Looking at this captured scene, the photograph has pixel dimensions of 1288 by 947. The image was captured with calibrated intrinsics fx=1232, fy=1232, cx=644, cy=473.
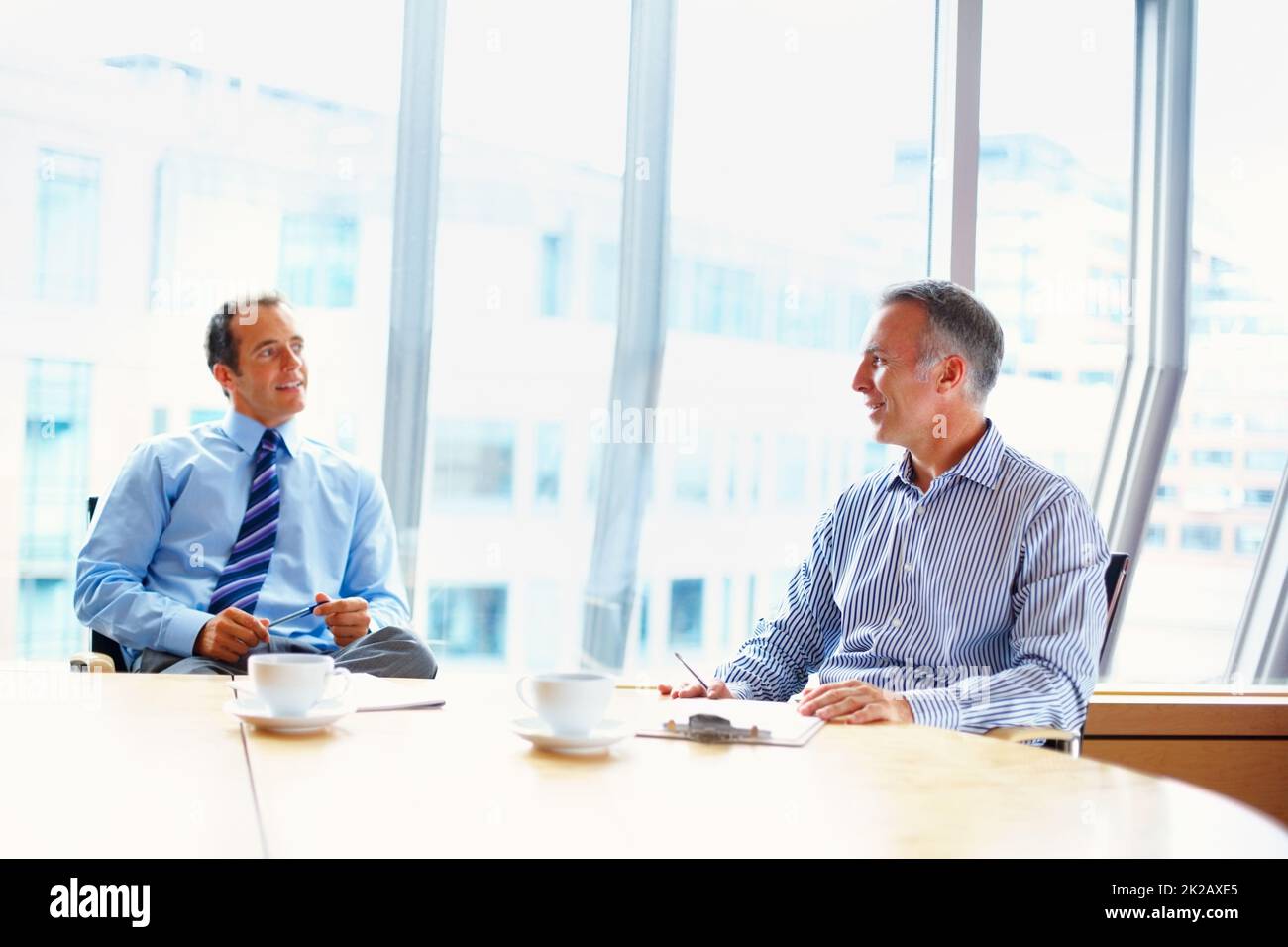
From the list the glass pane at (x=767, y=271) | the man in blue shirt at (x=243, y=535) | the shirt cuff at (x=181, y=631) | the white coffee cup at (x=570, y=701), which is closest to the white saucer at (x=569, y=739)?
the white coffee cup at (x=570, y=701)

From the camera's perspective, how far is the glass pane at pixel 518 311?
3861mm

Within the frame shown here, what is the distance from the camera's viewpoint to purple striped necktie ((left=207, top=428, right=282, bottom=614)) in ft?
9.52

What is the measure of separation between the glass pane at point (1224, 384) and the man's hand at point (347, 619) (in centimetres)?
318

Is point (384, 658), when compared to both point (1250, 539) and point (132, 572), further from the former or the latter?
point (1250, 539)

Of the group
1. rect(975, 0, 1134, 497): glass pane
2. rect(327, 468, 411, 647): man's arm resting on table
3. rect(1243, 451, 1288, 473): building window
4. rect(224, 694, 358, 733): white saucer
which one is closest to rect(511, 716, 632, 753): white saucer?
rect(224, 694, 358, 733): white saucer

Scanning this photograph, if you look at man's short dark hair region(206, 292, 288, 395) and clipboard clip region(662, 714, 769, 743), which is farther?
man's short dark hair region(206, 292, 288, 395)

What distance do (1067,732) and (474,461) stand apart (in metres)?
2.44

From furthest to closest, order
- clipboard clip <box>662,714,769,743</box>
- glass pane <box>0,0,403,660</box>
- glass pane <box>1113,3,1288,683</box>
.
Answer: glass pane <box>1113,3,1288,683</box>
glass pane <box>0,0,403,660</box>
clipboard clip <box>662,714,769,743</box>

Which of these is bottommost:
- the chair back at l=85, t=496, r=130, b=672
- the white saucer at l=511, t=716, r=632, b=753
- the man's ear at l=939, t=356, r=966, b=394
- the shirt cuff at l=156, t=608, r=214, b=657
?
the chair back at l=85, t=496, r=130, b=672

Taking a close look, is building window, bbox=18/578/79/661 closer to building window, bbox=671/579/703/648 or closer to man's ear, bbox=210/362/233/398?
man's ear, bbox=210/362/233/398

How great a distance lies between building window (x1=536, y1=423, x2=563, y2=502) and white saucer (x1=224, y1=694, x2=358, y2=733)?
245 centimetres

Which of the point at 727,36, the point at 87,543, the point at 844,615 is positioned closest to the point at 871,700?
the point at 844,615

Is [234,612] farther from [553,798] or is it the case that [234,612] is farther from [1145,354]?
[1145,354]

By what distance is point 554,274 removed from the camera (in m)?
3.95
